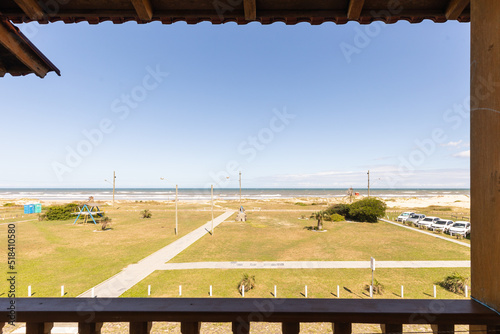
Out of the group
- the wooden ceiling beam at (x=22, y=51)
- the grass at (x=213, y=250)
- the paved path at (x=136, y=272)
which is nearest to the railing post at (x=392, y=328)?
the wooden ceiling beam at (x=22, y=51)

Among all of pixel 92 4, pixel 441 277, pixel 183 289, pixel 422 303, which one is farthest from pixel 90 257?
pixel 441 277

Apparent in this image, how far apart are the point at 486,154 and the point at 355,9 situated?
65.3 inches

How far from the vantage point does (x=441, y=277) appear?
1147 cm

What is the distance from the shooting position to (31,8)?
219cm

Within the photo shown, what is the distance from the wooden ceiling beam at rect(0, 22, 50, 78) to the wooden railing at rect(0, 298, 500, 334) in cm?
226

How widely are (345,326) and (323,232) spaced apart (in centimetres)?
2290

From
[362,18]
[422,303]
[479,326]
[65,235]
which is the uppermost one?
[362,18]

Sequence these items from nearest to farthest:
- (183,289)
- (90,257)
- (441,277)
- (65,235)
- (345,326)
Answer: (345,326), (183,289), (441,277), (90,257), (65,235)

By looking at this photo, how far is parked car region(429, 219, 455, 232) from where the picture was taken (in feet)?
73.6

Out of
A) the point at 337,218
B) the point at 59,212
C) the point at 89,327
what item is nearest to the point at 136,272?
the point at 89,327

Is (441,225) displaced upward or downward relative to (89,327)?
downward

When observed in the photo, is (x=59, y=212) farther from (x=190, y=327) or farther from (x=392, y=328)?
(x=392, y=328)

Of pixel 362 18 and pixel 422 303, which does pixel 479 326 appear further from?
pixel 362 18

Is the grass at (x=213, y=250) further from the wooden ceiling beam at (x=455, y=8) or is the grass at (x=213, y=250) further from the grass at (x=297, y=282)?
the wooden ceiling beam at (x=455, y=8)
